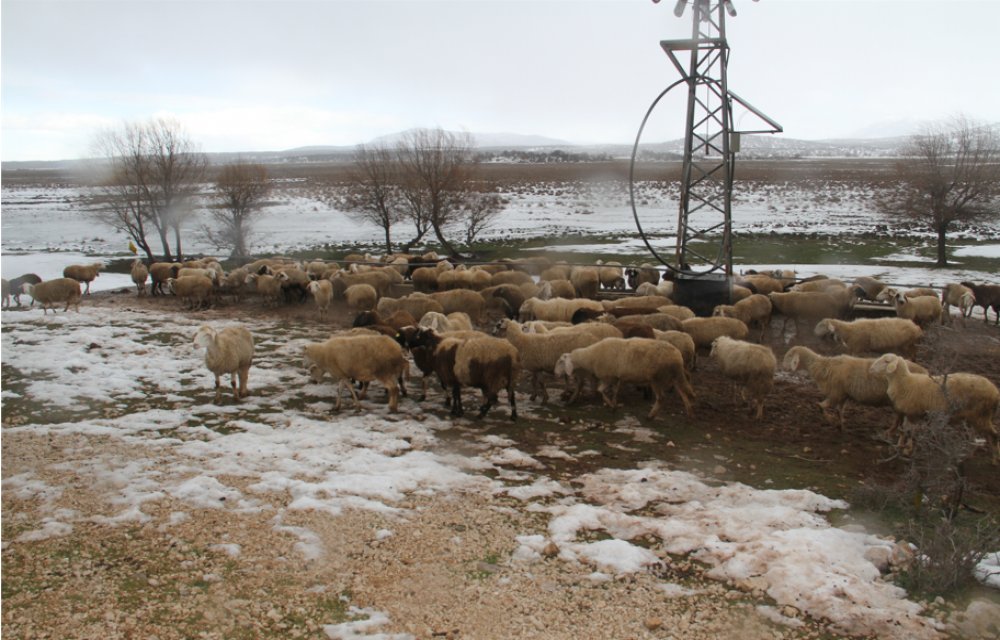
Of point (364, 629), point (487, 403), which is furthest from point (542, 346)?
point (364, 629)

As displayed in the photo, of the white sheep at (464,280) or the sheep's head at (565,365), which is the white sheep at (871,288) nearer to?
the white sheep at (464,280)

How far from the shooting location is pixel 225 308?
1795 centimetres

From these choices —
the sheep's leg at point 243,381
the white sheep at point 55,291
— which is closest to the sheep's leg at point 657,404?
the sheep's leg at point 243,381

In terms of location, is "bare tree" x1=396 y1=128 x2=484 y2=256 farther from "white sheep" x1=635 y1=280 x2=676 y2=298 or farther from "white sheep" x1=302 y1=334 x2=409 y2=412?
"white sheep" x1=302 y1=334 x2=409 y2=412

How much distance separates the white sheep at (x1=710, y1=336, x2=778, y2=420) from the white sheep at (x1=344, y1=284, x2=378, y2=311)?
371 inches

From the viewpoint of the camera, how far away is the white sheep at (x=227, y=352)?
31.3ft

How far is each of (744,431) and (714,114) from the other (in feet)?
27.0

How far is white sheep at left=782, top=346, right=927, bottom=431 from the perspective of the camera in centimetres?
857

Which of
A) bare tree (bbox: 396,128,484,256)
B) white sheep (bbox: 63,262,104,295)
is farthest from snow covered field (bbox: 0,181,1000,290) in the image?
bare tree (bbox: 396,128,484,256)

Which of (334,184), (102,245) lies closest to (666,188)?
(334,184)

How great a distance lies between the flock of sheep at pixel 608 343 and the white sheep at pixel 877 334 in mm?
22

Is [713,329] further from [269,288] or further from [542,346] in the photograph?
[269,288]

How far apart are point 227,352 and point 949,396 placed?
9203 millimetres

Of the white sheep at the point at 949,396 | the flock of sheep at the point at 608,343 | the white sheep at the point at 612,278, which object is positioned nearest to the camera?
the white sheep at the point at 949,396
